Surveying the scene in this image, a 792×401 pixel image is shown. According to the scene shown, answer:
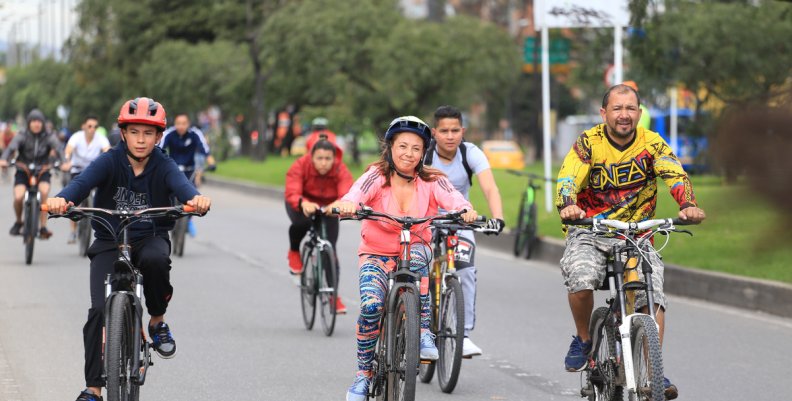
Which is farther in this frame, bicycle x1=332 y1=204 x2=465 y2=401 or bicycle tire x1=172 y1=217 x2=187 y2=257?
bicycle tire x1=172 y1=217 x2=187 y2=257

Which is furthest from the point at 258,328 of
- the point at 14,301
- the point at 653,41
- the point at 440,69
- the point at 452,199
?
the point at 440,69

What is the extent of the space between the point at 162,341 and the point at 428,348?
1214 millimetres

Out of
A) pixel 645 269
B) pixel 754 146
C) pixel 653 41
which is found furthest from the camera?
pixel 653 41

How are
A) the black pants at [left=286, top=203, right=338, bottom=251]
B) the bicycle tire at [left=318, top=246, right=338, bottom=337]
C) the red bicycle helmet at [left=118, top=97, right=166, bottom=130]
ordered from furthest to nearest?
the black pants at [left=286, top=203, right=338, bottom=251] → the bicycle tire at [left=318, top=246, right=338, bottom=337] → the red bicycle helmet at [left=118, top=97, right=166, bottom=130]

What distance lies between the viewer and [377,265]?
19.4 ft

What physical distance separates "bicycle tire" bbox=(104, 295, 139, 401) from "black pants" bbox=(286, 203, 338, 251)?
4756 mm

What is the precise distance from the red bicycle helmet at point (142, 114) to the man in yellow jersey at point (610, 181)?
175 centimetres

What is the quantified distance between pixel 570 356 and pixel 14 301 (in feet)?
23.3

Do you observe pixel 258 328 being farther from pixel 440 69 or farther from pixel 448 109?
pixel 440 69

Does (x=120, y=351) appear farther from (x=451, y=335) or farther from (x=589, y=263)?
(x=451, y=335)

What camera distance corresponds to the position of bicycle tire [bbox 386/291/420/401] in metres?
5.42

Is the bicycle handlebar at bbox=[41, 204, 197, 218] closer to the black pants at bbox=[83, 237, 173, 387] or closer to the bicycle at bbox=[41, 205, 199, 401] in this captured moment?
the bicycle at bbox=[41, 205, 199, 401]

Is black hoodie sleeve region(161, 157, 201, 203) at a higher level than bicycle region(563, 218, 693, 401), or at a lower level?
higher

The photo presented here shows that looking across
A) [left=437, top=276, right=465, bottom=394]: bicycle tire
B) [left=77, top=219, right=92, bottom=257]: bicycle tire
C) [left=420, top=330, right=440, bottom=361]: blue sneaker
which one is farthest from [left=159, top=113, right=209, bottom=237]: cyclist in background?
[left=420, top=330, right=440, bottom=361]: blue sneaker
